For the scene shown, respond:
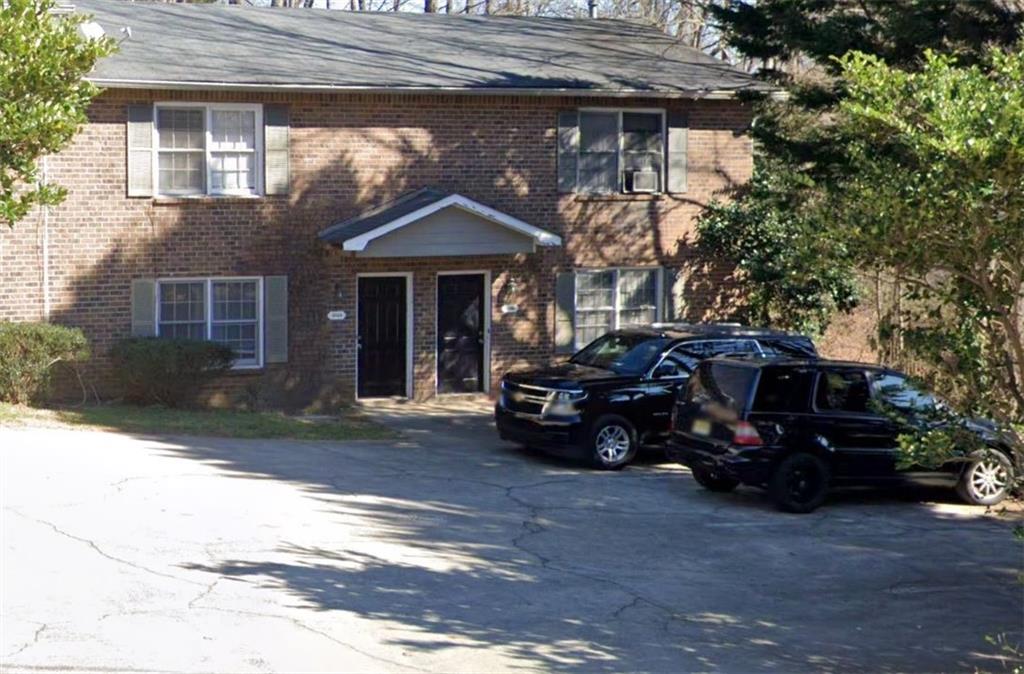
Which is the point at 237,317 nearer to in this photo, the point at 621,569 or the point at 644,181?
the point at 644,181

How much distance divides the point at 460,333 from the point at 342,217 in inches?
117

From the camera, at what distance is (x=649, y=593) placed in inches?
500

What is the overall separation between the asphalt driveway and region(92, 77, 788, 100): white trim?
565 centimetres

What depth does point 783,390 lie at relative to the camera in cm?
1672

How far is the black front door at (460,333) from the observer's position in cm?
2491

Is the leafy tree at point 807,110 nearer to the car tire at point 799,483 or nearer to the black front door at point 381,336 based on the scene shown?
the car tire at point 799,483

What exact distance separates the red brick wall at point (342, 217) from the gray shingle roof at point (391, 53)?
0.41 meters

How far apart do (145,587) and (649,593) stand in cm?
427

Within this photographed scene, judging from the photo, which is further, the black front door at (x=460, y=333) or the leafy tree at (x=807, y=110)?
the black front door at (x=460, y=333)

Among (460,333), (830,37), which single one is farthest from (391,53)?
(830,37)

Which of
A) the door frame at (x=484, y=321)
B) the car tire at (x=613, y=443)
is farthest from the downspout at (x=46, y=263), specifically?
the car tire at (x=613, y=443)

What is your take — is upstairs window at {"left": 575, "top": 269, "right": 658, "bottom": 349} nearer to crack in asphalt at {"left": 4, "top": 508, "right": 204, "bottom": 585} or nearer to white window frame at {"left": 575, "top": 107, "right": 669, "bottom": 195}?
white window frame at {"left": 575, "top": 107, "right": 669, "bottom": 195}

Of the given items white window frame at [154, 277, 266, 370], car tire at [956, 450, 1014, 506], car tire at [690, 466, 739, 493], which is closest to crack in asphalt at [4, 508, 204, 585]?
car tire at [690, 466, 739, 493]

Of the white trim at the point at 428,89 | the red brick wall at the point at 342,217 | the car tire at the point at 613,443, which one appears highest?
the white trim at the point at 428,89
